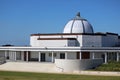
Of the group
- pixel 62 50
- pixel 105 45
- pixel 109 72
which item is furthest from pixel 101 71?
pixel 105 45

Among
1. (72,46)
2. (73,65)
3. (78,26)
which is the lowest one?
(73,65)

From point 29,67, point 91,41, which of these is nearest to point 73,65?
point 29,67

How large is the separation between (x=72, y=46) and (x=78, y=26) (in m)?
5.78

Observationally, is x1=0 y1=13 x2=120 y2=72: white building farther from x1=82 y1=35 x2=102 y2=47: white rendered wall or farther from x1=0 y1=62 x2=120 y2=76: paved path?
x1=0 y1=62 x2=120 y2=76: paved path

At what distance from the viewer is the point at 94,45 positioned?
72.9 m

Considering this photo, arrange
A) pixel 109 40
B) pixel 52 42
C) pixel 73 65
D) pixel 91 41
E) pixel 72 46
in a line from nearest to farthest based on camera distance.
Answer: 1. pixel 73 65
2. pixel 72 46
3. pixel 91 41
4. pixel 52 42
5. pixel 109 40

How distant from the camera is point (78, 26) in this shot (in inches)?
2972

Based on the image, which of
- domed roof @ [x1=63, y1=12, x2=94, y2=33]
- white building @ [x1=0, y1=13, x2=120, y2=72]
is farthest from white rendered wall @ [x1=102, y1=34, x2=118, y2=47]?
domed roof @ [x1=63, y1=12, x2=94, y2=33]

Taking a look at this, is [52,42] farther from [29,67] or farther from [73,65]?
[73,65]

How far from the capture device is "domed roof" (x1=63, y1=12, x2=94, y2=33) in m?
75.4

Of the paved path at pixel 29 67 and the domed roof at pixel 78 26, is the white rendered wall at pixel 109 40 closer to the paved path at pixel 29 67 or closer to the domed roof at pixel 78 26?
the domed roof at pixel 78 26

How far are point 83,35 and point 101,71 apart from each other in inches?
845

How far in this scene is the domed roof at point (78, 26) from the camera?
247 feet

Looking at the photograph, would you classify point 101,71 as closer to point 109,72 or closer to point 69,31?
point 109,72
